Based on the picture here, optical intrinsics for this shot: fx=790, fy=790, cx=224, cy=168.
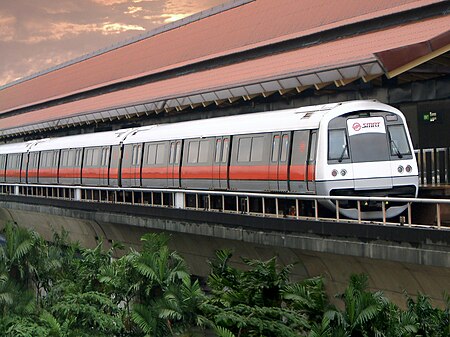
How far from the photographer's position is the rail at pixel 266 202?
54.8 feet

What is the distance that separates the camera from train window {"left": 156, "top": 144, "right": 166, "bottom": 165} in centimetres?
2830

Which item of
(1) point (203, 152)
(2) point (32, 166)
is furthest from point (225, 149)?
(2) point (32, 166)

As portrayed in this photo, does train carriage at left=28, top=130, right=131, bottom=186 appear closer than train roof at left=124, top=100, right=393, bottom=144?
No

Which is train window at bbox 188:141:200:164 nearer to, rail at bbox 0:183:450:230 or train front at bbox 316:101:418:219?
rail at bbox 0:183:450:230

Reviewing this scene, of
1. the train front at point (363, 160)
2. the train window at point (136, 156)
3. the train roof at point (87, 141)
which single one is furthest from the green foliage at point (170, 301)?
the train roof at point (87, 141)

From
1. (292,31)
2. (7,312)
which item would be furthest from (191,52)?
(7,312)

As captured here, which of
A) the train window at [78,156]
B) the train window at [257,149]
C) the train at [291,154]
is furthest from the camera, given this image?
the train window at [78,156]

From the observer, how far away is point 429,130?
2608 cm

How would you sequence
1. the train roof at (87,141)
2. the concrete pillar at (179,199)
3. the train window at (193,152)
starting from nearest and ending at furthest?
the train window at (193,152) < the concrete pillar at (179,199) < the train roof at (87,141)

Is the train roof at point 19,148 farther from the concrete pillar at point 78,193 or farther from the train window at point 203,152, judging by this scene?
the train window at point 203,152

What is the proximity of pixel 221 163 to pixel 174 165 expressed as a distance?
3.44 meters

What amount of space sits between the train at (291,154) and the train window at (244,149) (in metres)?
0.01

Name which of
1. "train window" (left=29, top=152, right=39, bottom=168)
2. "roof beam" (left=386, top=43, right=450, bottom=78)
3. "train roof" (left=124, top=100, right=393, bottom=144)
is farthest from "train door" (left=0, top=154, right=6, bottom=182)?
"roof beam" (left=386, top=43, right=450, bottom=78)

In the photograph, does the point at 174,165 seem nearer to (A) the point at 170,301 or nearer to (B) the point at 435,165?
(B) the point at 435,165
